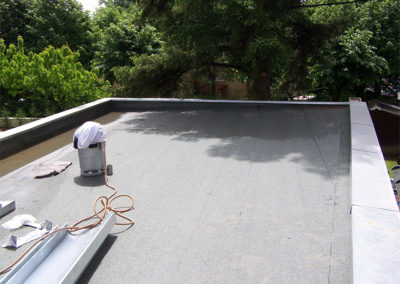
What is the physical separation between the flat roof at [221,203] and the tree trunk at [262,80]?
5716mm

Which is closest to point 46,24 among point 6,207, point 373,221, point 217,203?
point 6,207

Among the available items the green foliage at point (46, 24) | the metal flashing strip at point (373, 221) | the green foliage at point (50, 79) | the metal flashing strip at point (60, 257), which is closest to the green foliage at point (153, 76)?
the green foliage at point (50, 79)

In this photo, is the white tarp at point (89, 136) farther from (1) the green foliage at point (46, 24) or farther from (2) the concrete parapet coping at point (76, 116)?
(1) the green foliage at point (46, 24)

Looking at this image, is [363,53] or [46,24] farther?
[46,24]

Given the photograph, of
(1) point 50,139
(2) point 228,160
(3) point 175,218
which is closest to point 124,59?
(1) point 50,139

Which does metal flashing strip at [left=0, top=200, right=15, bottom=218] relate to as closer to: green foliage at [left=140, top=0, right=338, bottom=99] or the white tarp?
→ the white tarp

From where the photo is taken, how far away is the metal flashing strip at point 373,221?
96.4 inches

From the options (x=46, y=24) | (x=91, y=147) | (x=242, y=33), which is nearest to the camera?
(x=91, y=147)

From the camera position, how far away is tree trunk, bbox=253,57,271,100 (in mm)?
12699

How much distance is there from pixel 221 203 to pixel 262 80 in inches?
377

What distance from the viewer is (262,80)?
42.5 ft

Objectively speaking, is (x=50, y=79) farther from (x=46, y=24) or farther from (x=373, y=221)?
(x=46, y=24)

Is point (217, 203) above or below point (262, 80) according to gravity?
below

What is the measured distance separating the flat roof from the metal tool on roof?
7.8 inches
